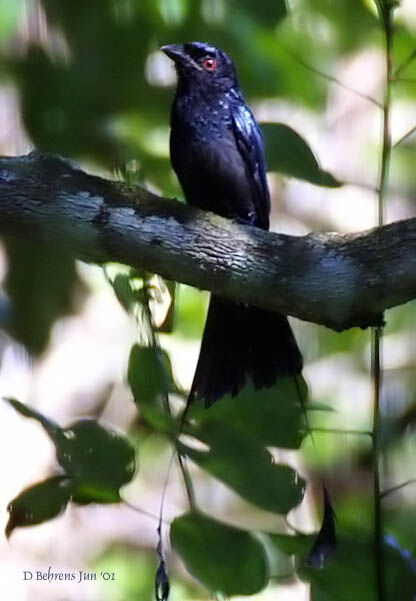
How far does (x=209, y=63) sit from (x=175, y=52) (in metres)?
0.05

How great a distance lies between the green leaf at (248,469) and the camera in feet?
4.17

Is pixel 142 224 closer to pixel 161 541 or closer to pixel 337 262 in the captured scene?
pixel 337 262

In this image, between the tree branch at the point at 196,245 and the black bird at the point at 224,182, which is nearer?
the tree branch at the point at 196,245

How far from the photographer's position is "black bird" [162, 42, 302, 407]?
129 cm

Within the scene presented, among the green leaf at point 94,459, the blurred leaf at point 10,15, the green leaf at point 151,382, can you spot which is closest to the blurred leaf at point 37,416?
the green leaf at point 94,459

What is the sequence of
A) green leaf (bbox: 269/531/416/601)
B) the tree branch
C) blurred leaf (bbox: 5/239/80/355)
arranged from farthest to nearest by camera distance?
blurred leaf (bbox: 5/239/80/355)
green leaf (bbox: 269/531/416/601)
the tree branch

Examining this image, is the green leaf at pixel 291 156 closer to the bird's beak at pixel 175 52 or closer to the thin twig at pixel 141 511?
the bird's beak at pixel 175 52

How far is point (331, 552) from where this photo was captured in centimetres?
126

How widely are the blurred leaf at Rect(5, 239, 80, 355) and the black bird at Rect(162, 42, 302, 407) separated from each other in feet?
0.71

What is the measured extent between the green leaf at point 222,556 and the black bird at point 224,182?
176 millimetres

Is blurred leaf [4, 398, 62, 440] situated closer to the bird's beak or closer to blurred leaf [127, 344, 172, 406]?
blurred leaf [127, 344, 172, 406]

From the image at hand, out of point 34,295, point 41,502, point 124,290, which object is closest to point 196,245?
point 124,290

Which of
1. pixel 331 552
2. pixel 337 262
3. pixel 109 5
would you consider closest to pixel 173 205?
pixel 337 262

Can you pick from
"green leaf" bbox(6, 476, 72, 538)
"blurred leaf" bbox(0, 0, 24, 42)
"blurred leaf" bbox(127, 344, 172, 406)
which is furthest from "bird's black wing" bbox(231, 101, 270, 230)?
"green leaf" bbox(6, 476, 72, 538)
